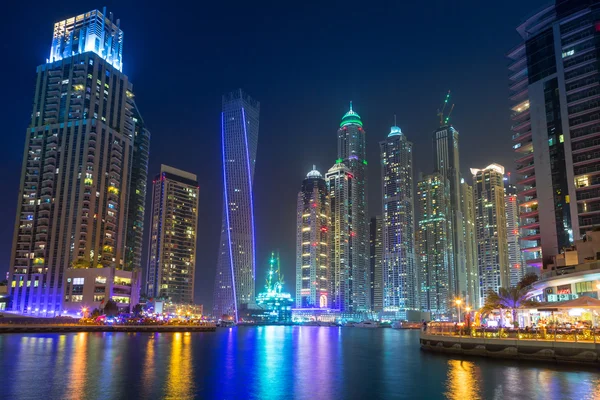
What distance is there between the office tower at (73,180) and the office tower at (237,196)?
3266 cm

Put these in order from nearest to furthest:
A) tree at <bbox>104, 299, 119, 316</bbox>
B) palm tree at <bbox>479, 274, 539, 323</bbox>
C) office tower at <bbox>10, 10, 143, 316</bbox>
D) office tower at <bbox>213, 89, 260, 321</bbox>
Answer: palm tree at <bbox>479, 274, 539, 323</bbox> < tree at <bbox>104, 299, 119, 316</bbox> < office tower at <bbox>10, 10, 143, 316</bbox> < office tower at <bbox>213, 89, 260, 321</bbox>

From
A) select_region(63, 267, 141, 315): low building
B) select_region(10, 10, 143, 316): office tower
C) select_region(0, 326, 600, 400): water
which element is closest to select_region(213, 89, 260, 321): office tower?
select_region(10, 10, 143, 316): office tower

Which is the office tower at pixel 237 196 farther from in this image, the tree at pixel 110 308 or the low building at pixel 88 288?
the tree at pixel 110 308

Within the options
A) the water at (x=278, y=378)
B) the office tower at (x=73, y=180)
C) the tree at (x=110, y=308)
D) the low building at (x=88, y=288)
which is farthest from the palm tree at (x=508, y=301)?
the office tower at (x=73, y=180)

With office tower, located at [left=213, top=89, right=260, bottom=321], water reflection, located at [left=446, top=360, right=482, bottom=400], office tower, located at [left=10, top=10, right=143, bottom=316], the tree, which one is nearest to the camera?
water reflection, located at [left=446, top=360, right=482, bottom=400]

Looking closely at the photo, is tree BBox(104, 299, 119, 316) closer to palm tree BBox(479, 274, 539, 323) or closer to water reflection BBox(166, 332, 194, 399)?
water reflection BBox(166, 332, 194, 399)

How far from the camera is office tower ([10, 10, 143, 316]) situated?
147 metres

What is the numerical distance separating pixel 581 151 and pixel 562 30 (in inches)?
1034

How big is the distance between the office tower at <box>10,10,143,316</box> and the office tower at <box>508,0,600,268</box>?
11682 centimetres

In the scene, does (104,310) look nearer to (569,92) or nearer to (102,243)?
(102,243)

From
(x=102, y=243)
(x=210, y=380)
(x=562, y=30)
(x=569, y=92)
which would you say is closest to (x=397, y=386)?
(x=210, y=380)

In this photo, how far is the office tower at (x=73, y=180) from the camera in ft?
483

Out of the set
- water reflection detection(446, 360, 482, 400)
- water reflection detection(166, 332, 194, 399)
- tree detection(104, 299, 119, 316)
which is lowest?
water reflection detection(166, 332, 194, 399)

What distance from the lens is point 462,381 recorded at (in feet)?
134
